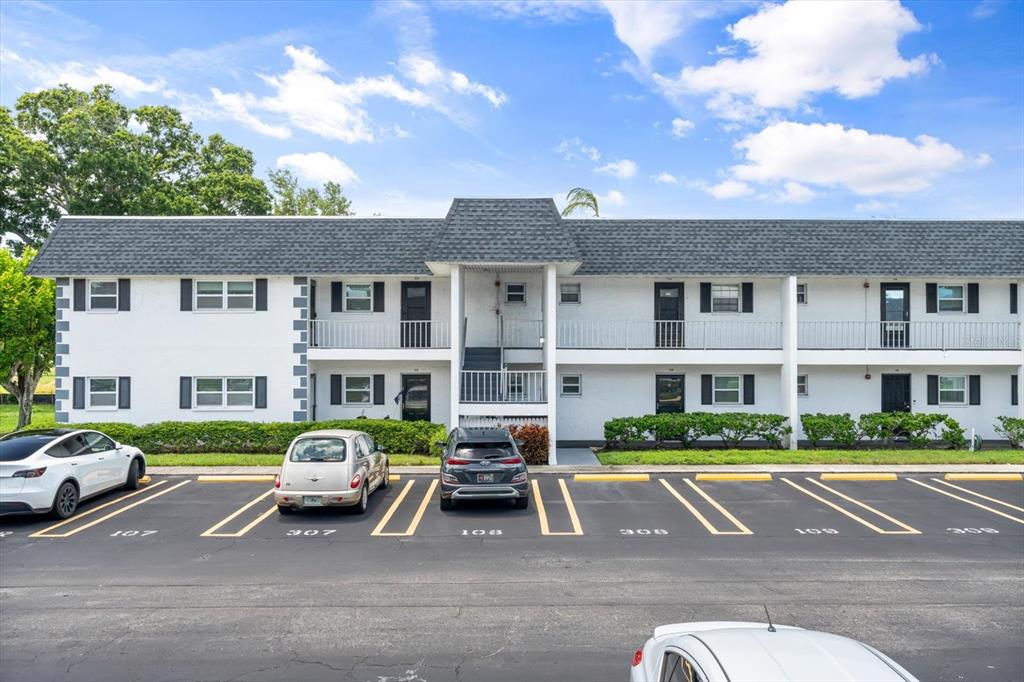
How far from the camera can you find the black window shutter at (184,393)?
21.0 metres

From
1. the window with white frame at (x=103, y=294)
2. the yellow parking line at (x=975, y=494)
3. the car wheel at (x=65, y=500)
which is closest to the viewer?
the car wheel at (x=65, y=500)

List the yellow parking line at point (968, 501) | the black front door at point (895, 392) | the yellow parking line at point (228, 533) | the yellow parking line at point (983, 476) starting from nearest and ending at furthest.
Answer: the yellow parking line at point (228, 533), the yellow parking line at point (968, 501), the yellow parking line at point (983, 476), the black front door at point (895, 392)

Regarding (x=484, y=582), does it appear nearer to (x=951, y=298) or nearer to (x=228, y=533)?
(x=228, y=533)

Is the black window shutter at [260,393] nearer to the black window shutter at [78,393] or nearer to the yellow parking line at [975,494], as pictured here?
the black window shutter at [78,393]

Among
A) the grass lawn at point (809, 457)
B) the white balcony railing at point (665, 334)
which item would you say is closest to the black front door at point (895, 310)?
the white balcony railing at point (665, 334)

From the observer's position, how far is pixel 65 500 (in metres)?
12.6

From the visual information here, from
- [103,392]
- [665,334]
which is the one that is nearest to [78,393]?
[103,392]

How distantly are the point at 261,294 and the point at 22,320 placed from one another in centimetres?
1143

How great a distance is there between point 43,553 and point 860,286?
2410 cm

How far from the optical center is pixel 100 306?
21.3 m

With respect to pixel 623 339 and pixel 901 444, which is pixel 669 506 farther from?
pixel 901 444

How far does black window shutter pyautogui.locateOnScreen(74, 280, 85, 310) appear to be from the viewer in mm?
21156

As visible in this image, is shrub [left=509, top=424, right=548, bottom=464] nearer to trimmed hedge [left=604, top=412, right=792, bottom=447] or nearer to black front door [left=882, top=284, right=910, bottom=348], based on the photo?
trimmed hedge [left=604, top=412, right=792, bottom=447]

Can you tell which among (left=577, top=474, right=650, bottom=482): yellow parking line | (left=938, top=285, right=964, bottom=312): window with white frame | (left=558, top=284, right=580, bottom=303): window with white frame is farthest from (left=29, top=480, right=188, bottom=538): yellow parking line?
(left=938, top=285, right=964, bottom=312): window with white frame
